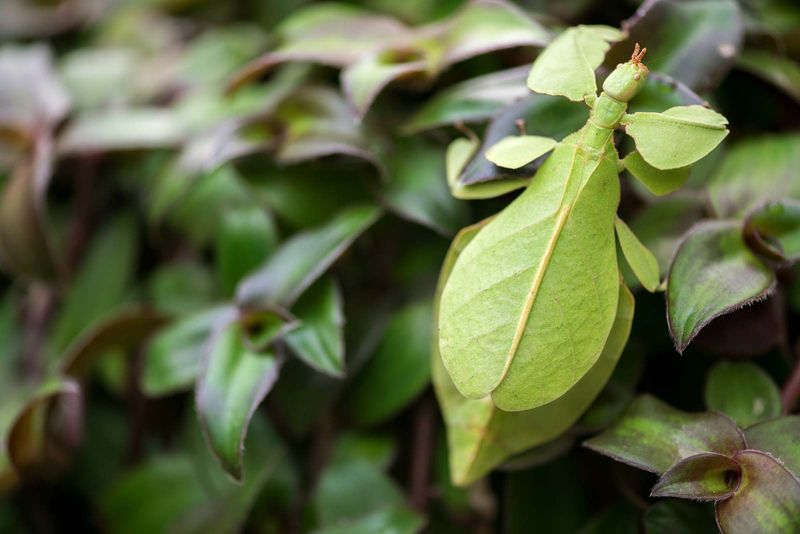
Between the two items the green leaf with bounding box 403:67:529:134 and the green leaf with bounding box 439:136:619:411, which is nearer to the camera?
the green leaf with bounding box 439:136:619:411

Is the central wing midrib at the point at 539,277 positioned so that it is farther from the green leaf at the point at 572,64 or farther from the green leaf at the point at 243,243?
the green leaf at the point at 243,243

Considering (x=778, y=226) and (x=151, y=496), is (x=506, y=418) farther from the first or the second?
(x=151, y=496)

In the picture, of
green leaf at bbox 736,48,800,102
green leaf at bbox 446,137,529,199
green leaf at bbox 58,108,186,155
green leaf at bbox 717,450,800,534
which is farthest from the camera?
green leaf at bbox 58,108,186,155

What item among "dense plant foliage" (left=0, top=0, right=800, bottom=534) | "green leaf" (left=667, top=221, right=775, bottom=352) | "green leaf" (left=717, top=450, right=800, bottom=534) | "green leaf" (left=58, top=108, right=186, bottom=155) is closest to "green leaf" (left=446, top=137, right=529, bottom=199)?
"dense plant foliage" (left=0, top=0, right=800, bottom=534)

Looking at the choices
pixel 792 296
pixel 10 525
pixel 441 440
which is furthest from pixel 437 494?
pixel 10 525

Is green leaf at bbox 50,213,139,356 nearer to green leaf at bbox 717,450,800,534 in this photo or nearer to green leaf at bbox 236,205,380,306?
green leaf at bbox 236,205,380,306

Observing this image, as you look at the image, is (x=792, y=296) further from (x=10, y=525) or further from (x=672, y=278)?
(x=10, y=525)

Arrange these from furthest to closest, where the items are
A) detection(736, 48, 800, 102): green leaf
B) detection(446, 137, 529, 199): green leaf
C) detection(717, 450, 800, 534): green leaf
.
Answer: detection(736, 48, 800, 102): green leaf → detection(446, 137, 529, 199): green leaf → detection(717, 450, 800, 534): green leaf

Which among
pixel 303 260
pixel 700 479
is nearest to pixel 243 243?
pixel 303 260
